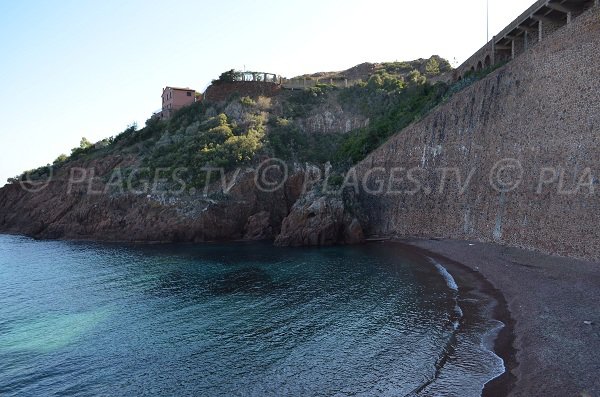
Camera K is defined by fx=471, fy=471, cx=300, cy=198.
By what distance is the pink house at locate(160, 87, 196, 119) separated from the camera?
67375 millimetres

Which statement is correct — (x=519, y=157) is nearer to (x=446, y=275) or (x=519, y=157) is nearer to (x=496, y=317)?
(x=446, y=275)

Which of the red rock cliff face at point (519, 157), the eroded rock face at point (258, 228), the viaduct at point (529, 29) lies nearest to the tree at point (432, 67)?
the viaduct at point (529, 29)

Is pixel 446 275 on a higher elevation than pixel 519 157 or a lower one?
lower

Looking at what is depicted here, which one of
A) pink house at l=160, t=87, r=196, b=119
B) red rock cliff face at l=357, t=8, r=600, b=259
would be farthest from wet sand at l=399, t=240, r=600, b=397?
pink house at l=160, t=87, r=196, b=119

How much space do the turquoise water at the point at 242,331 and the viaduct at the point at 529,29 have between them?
747 inches

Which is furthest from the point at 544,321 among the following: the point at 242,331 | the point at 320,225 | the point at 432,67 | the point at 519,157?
the point at 432,67

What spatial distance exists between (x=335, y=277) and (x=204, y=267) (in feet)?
33.8

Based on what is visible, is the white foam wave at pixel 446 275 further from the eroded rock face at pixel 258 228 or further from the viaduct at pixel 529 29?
the eroded rock face at pixel 258 228

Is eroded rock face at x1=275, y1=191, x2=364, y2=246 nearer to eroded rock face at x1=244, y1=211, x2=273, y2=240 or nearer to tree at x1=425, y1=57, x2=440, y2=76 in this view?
eroded rock face at x1=244, y1=211, x2=273, y2=240

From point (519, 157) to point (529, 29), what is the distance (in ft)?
42.9

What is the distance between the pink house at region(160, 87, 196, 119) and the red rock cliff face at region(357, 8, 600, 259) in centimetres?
3582

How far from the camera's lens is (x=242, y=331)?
19594mm

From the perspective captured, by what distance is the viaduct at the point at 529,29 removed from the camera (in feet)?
101

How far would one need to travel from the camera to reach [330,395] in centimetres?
1391
